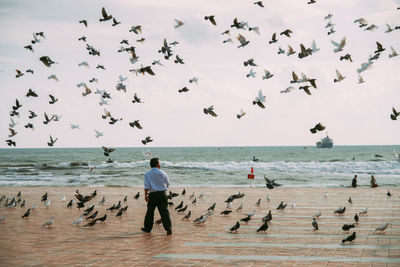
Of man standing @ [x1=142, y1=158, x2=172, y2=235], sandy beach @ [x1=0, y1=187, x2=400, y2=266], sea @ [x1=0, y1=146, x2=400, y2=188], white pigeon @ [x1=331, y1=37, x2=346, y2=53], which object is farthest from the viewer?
sea @ [x1=0, y1=146, x2=400, y2=188]

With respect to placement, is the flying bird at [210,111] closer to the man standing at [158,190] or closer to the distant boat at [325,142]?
the man standing at [158,190]

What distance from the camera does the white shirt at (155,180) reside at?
937 cm

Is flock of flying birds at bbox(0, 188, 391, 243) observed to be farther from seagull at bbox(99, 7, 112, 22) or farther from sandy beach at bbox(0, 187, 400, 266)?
seagull at bbox(99, 7, 112, 22)

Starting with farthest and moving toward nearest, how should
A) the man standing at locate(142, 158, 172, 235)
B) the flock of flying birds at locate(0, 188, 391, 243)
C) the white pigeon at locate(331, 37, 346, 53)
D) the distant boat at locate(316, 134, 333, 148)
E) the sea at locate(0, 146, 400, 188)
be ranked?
the distant boat at locate(316, 134, 333, 148) → the sea at locate(0, 146, 400, 188) → the white pigeon at locate(331, 37, 346, 53) → the flock of flying birds at locate(0, 188, 391, 243) → the man standing at locate(142, 158, 172, 235)

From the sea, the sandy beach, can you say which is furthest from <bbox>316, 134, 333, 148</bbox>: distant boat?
the sandy beach

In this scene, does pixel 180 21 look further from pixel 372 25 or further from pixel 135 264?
pixel 135 264

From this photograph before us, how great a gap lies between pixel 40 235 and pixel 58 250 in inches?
77.1

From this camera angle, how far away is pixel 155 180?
939cm

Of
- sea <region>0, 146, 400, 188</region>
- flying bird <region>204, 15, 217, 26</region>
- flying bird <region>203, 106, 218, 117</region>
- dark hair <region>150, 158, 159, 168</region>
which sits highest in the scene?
flying bird <region>204, 15, 217, 26</region>

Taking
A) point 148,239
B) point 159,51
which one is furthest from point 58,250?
point 159,51

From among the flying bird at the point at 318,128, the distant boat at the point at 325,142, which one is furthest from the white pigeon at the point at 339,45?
the distant boat at the point at 325,142

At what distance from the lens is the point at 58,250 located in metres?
7.77

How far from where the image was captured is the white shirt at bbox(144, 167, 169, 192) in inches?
369

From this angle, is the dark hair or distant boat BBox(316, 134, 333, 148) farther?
distant boat BBox(316, 134, 333, 148)
